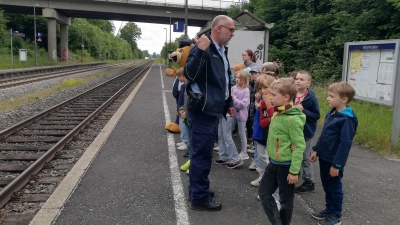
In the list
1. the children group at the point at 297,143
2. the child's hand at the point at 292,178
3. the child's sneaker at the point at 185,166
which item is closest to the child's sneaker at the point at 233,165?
the child's sneaker at the point at 185,166

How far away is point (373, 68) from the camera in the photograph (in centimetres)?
727

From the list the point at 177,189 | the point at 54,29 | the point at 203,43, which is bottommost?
the point at 177,189

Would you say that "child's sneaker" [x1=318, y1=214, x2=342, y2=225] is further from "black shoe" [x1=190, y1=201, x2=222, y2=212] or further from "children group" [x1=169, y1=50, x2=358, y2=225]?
"black shoe" [x1=190, y1=201, x2=222, y2=212]

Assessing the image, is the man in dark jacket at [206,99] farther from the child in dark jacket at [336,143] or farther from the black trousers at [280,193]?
the child in dark jacket at [336,143]

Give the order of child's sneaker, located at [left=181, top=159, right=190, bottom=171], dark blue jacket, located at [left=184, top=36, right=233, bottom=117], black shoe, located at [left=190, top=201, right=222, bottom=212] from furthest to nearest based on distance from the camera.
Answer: child's sneaker, located at [left=181, top=159, right=190, bottom=171], black shoe, located at [left=190, top=201, right=222, bottom=212], dark blue jacket, located at [left=184, top=36, right=233, bottom=117]

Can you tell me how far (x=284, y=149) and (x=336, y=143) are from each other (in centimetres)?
73

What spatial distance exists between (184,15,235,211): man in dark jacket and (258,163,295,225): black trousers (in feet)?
2.52

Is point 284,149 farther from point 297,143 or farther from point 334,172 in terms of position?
point 334,172

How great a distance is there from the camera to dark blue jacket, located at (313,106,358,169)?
3641 millimetres

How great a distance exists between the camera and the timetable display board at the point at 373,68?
6650 mm

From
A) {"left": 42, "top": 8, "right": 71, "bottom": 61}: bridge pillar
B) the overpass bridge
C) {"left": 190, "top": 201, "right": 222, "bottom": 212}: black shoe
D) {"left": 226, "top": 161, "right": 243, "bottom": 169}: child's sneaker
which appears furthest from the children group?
{"left": 42, "top": 8, "right": 71, "bottom": 61}: bridge pillar

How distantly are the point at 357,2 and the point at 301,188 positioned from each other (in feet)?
39.9

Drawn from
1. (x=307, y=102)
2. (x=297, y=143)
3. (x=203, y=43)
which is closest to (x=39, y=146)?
(x=203, y=43)

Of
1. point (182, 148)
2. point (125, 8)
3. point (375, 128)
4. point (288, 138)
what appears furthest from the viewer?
point (125, 8)
